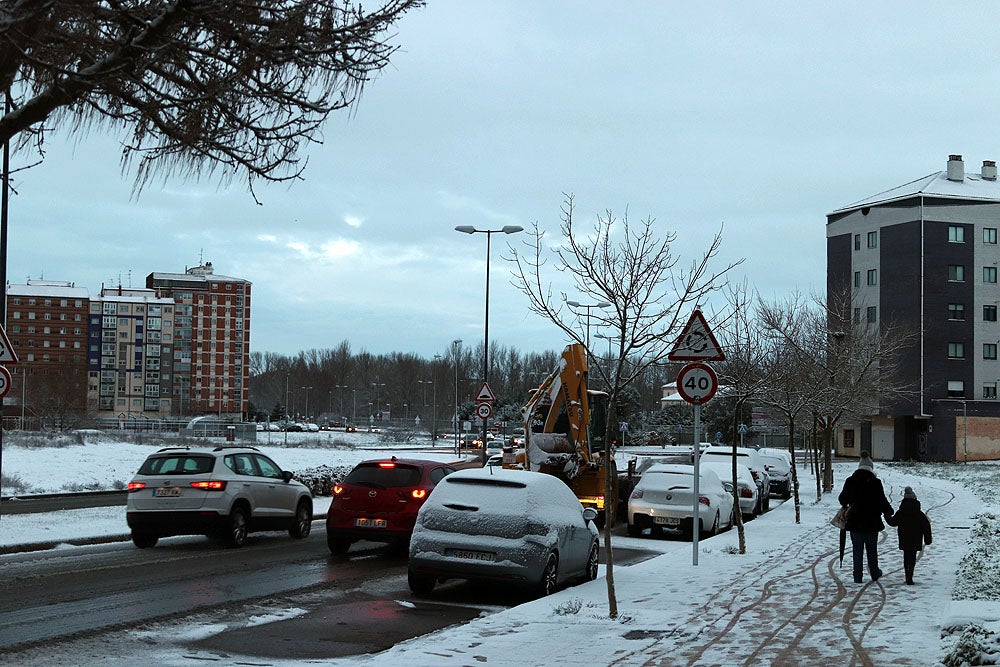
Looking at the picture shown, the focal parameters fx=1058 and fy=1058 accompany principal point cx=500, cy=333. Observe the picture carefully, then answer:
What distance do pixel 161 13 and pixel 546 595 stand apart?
8540 millimetres

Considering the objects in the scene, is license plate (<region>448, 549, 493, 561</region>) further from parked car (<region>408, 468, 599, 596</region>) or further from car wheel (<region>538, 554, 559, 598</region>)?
car wheel (<region>538, 554, 559, 598</region>)

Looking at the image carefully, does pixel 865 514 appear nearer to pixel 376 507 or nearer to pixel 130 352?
pixel 376 507

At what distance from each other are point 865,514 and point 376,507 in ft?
24.4

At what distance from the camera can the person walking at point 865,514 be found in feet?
41.8

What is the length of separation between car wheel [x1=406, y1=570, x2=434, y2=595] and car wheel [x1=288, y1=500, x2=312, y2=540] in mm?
7014

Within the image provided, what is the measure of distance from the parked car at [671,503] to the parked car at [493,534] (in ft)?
25.7

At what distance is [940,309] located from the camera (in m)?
73.9

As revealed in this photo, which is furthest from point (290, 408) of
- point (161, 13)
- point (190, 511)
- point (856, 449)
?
point (161, 13)

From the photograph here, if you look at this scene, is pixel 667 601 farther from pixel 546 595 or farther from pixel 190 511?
pixel 190 511

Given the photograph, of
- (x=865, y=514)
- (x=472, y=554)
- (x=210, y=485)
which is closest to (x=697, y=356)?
(x=865, y=514)

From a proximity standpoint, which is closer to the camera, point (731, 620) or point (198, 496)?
point (731, 620)

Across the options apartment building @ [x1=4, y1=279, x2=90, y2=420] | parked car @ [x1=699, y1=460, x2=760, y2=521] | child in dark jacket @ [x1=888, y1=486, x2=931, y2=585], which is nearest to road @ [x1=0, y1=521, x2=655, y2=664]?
child in dark jacket @ [x1=888, y1=486, x2=931, y2=585]

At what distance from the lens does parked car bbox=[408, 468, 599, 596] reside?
12.0 metres

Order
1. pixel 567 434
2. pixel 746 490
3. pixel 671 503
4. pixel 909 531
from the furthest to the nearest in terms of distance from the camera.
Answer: pixel 746 490 < pixel 567 434 < pixel 671 503 < pixel 909 531
